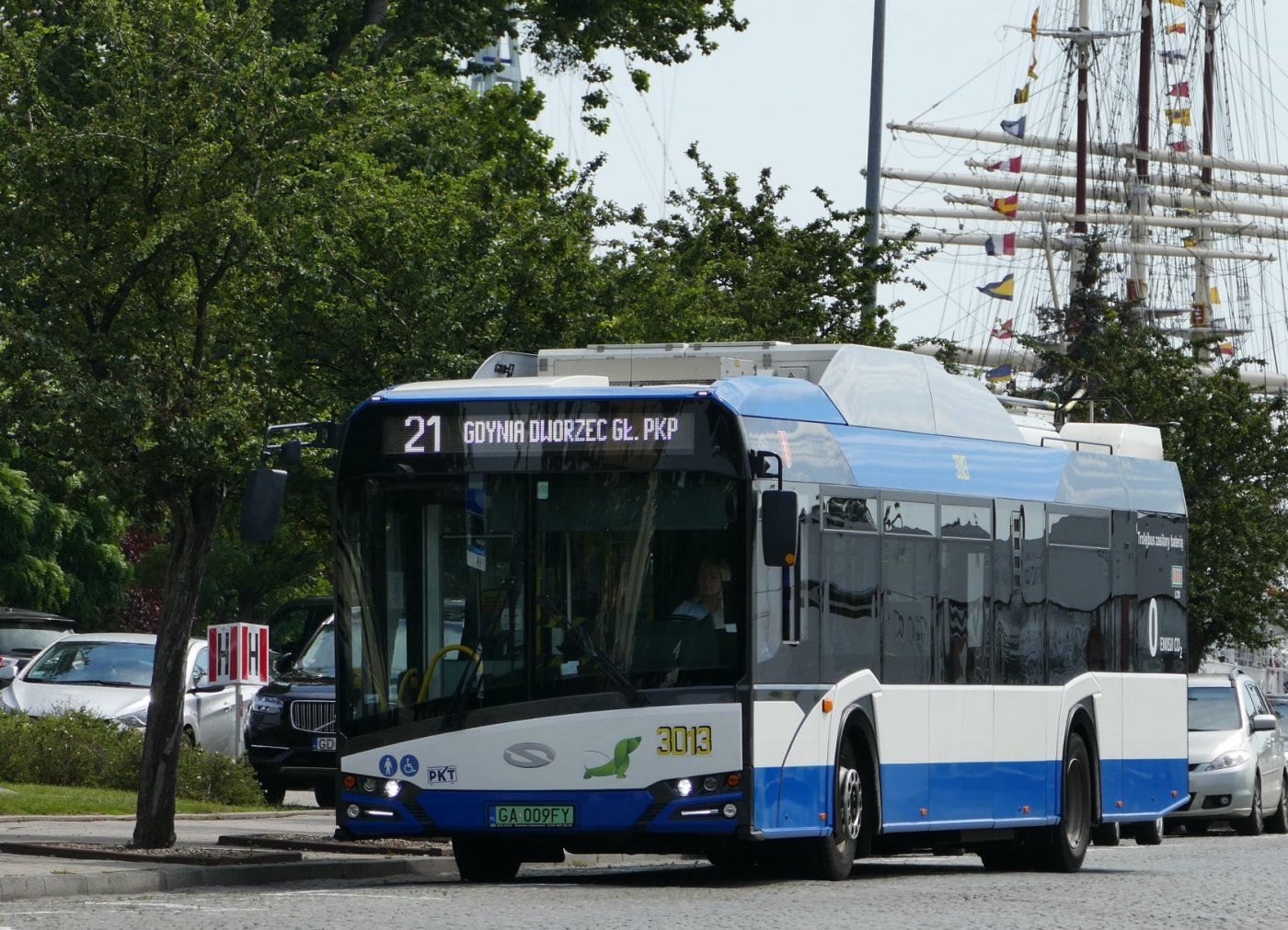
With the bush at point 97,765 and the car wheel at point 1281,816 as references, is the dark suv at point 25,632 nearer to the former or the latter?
the bush at point 97,765

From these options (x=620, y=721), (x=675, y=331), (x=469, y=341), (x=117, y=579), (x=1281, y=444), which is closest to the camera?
(x=620, y=721)

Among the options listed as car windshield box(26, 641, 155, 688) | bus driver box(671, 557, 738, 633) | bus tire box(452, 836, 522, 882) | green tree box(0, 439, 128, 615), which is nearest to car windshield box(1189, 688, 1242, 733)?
car windshield box(26, 641, 155, 688)

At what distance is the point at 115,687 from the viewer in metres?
26.1

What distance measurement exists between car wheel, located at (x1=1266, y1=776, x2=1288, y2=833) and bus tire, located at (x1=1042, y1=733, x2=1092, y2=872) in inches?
425

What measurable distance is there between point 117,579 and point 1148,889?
4197 centimetres

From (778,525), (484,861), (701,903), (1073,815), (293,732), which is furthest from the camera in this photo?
(293,732)

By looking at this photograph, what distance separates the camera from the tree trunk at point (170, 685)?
1586cm

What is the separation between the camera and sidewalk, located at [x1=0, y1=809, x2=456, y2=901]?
13195mm

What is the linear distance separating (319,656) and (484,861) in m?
10.4

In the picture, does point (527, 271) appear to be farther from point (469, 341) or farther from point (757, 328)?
point (757, 328)

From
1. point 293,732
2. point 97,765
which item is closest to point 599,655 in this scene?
point 97,765

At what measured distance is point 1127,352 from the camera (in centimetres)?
4734

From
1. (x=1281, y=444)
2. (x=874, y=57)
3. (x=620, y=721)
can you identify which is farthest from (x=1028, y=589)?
(x=1281, y=444)

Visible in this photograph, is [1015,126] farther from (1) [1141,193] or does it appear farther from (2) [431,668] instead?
(2) [431,668]
